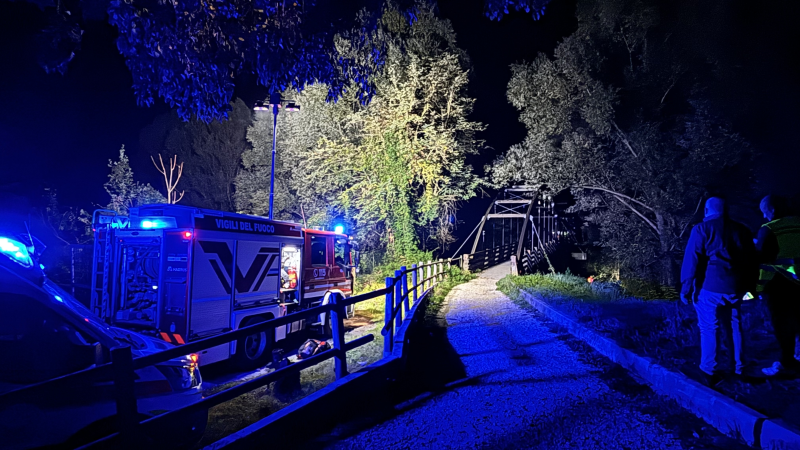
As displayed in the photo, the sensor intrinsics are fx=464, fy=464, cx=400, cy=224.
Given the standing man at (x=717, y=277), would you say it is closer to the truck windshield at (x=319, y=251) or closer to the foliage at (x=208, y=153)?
the truck windshield at (x=319, y=251)

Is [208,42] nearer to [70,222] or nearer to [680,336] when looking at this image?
[680,336]

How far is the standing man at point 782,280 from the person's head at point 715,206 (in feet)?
1.80

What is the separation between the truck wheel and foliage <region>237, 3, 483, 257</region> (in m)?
14.0

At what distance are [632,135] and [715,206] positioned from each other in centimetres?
1484

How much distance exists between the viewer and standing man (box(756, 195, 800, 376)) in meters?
4.80

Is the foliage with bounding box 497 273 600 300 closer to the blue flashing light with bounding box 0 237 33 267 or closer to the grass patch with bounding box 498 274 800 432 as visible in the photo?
the grass patch with bounding box 498 274 800 432

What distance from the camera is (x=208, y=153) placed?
38250 mm

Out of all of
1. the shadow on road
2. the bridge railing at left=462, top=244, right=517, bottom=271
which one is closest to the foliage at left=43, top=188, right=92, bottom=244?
the bridge railing at left=462, top=244, right=517, bottom=271

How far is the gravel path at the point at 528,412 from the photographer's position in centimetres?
394

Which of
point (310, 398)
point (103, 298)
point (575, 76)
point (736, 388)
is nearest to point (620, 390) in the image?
point (736, 388)

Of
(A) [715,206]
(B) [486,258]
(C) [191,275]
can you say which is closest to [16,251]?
(C) [191,275]

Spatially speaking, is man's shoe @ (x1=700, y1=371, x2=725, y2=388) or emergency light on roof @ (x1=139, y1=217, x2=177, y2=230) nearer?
man's shoe @ (x1=700, y1=371, x2=725, y2=388)

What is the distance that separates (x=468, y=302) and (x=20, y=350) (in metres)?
12.6

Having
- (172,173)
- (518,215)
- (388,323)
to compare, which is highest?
(172,173)
